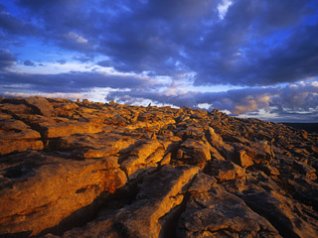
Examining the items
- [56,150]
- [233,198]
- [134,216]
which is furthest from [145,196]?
[56,150]

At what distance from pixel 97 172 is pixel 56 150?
5.25m

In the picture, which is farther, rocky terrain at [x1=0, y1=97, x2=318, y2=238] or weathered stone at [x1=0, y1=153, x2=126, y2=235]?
rocky terrain at [x1=0, y1=97, x2=318, y2=238]

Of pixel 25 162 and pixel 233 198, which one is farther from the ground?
pixel 25 162

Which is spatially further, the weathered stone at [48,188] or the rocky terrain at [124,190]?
the rocky terrain at [124,190]

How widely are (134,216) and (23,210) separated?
5.91 m

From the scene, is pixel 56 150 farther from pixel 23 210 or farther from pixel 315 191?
pixel 315 191

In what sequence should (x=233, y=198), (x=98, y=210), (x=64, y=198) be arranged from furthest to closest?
(x=233, y=198)
(x=98, y=210)
(x=64, y=198)

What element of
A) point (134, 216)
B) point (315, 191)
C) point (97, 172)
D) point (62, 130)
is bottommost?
point (315, 191)

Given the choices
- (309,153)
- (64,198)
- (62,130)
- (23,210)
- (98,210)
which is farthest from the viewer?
(309,153)

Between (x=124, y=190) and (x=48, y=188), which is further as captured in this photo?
(x=124, y=190)

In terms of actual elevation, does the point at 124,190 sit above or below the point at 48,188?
below

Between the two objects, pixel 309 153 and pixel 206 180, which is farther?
pixel 309 153

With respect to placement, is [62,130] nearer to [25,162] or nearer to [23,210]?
[25,162]

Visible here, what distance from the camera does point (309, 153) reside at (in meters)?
45.5
